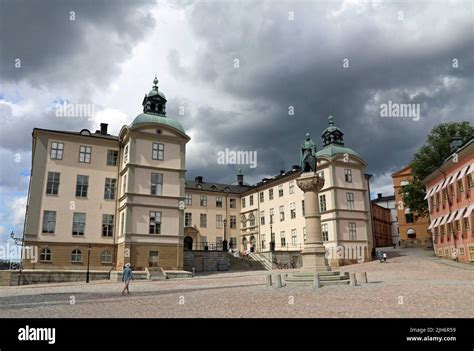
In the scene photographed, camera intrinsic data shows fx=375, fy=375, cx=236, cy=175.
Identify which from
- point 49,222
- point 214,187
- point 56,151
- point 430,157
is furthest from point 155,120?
point 430,157

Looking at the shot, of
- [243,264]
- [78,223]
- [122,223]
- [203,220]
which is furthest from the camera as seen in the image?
[203,220]

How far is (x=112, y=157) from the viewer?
126 feet

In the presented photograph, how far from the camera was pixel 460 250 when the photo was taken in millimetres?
33500

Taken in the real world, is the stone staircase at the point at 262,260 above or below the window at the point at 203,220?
below

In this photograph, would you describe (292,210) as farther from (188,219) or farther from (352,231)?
(188,219)

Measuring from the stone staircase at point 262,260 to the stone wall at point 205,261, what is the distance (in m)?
4.88

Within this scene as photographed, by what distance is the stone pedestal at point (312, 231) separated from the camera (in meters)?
19.1

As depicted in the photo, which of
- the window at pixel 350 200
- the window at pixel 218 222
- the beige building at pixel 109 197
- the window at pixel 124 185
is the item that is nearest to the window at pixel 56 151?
the beige building at pixel 109 197

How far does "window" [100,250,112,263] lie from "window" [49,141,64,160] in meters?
9.89

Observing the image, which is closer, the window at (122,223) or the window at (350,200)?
the window at (122,223)

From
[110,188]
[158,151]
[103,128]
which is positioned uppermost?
[103,128]

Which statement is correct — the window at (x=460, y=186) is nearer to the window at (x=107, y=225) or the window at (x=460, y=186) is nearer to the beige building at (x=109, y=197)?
the beige building at (x=109, y=197)

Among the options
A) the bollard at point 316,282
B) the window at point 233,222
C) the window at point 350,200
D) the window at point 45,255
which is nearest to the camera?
the bollard at point 316,282

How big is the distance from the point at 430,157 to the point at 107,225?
3755 centimetres
